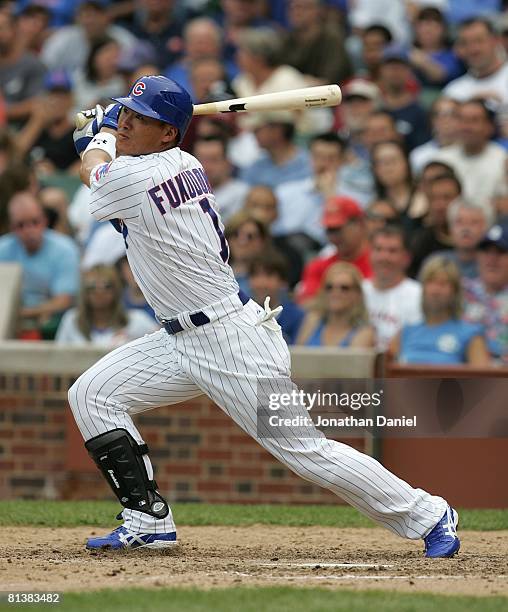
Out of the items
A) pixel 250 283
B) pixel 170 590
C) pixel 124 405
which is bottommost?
pixel 170 590

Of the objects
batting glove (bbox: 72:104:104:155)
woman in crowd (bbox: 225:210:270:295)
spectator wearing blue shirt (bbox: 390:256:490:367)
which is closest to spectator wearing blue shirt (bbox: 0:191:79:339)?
woman in crowd (bbox: 225:210:270:295)

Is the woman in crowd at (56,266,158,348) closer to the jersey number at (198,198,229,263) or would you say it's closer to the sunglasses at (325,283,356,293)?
the sunglasses at (325,283,356,293)

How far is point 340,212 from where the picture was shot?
968cm

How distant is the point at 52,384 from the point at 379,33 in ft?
16.7

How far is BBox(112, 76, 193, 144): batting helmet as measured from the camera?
5.46 metres

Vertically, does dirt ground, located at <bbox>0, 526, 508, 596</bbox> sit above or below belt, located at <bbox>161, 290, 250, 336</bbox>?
below

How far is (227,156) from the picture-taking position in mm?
11031

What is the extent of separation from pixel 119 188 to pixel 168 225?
0.26m

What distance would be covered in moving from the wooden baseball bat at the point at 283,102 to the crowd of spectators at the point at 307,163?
2845mm

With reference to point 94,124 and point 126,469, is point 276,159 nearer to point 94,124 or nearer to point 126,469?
point 94,124

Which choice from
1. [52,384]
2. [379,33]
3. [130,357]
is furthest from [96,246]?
[130,357]

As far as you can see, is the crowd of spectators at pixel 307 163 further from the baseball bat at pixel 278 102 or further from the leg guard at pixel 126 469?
the leg guard at pixel 126 469

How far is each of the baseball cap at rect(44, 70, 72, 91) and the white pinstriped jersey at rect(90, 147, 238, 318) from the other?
7.24 meters

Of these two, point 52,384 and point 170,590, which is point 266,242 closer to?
point 52,384
